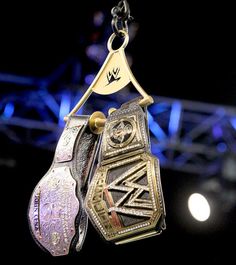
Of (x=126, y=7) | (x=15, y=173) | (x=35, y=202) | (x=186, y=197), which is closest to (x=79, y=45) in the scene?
(x=15, y=173)

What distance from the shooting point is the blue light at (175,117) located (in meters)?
2.88

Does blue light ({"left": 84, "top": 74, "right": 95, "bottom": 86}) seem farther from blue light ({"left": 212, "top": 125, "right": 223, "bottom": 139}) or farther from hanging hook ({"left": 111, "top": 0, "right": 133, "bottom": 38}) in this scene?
hanging hook ({"left": 111, "top": 0, "right": 133, "bottom": 38})

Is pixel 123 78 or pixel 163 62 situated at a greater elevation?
pixel 163 62

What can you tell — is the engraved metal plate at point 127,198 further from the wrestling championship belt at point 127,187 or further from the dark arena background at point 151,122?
the dark arena background at point 151,122

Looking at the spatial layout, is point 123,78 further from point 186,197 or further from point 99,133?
point 186,197

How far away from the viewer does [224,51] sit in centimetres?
257

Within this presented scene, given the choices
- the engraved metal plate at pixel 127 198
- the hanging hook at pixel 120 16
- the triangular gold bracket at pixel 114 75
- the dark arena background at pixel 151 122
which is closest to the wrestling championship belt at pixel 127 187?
the engraved metal plate at pixel 127 198

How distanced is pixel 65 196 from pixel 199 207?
1.86 meters

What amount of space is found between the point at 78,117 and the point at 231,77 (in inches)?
65.2

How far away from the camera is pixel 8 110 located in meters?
2.85

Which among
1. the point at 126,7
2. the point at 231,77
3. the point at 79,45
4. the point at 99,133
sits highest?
the point at 79,45

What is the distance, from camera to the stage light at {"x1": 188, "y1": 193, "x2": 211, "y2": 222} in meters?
2.91

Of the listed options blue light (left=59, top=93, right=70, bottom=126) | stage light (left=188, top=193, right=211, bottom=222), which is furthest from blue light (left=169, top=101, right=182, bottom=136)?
blue light (left=59, top=93, right=70, bottom=126)

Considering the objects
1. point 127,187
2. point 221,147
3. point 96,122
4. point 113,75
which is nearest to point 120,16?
point 113,75
